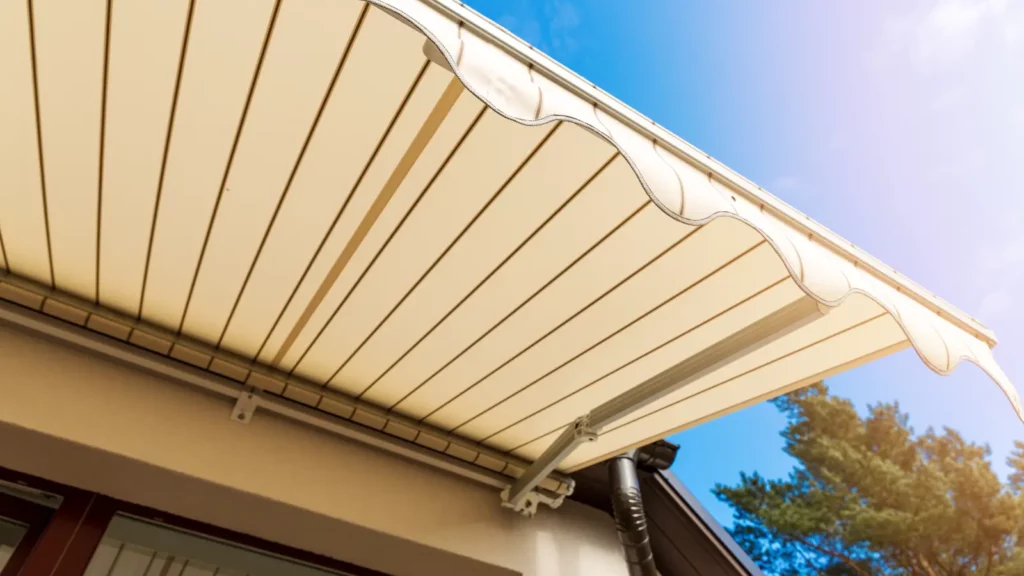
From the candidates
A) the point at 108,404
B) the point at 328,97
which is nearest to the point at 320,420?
the point at 108,404

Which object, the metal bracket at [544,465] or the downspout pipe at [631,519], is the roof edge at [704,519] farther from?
the metal bracket at [544,465]

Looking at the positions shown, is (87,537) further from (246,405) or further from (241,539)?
(246,405)

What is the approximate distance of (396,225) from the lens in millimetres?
1732

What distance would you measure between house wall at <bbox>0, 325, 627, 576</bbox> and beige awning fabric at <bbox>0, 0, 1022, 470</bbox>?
194 mm

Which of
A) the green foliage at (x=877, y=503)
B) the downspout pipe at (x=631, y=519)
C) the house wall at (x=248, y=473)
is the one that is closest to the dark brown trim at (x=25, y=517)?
the house wall at (x=248, y=473)

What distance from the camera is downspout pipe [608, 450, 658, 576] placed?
255cm

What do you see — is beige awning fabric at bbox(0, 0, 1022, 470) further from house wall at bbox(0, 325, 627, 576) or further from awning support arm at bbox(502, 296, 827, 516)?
house wall at bbox(0, 325, 627, 576)

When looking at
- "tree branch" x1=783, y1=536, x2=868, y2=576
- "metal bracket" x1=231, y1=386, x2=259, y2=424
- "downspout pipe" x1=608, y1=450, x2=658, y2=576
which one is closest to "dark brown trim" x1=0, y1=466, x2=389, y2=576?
"metal bracket" x1=231, y1=386, x2=259, y2=424

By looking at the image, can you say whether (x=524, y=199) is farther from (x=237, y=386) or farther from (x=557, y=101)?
(x=237, y=386)

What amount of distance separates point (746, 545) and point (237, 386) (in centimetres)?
377

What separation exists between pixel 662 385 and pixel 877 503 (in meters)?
2.89

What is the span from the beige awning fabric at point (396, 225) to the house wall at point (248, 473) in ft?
0.64

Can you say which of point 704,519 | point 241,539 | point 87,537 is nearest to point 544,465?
point 704,519

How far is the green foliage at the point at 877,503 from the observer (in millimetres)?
3652
